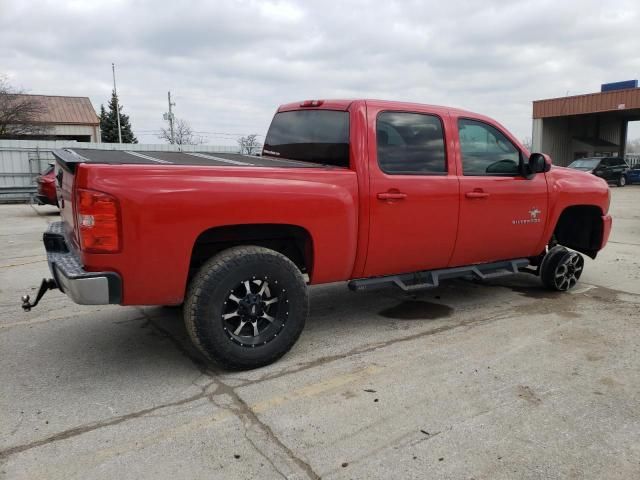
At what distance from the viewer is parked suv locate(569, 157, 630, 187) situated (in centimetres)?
2598

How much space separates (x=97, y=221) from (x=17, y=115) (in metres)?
34.6

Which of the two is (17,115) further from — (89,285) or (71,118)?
(89,285)

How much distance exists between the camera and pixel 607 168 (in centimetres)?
2661

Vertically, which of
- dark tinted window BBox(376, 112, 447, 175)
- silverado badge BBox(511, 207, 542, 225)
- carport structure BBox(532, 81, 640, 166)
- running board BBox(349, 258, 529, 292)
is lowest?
running board BBox(349, 258, 529, 292)

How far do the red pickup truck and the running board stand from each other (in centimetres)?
2

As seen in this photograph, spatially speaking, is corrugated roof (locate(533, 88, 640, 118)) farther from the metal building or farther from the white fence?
the metal building

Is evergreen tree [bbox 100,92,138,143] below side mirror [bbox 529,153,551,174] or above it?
above

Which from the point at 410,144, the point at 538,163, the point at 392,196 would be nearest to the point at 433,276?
the point at 392,196

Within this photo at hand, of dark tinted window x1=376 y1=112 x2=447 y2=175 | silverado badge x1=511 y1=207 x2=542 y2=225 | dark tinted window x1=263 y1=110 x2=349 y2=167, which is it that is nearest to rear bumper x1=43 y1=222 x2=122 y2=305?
dark tinted window x1=263 y1=110 x2=349 y2=167

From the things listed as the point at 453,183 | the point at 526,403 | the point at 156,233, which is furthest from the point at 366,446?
the point at 453,183

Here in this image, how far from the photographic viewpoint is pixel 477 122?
487 cm

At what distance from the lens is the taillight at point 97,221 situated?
3023mm

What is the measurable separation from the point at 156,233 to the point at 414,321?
2661 mm

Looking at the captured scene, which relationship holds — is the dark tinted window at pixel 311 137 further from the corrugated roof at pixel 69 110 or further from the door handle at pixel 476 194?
the corrugated roof at pixel 69 110
